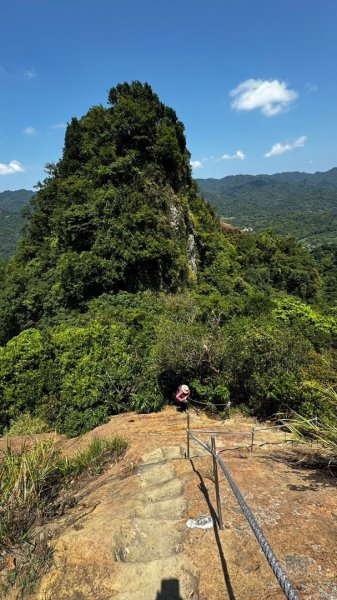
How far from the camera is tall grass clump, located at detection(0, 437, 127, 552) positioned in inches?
179

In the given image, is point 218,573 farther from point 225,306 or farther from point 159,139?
point 159,139

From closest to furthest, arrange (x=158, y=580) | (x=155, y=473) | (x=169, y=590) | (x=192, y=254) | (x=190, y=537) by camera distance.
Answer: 1. (x=169, y=590)
2. (x=158, y=580)
3. (x=190, y=537)
4. (x=155, y=473)
5. (x=192, y=254)

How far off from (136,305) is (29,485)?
15.2 metres

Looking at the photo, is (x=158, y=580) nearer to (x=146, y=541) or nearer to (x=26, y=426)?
(x=146, y=541)

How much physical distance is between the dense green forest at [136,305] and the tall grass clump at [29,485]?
191 inches

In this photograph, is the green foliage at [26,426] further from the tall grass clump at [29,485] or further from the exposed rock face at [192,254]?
the exposed rock face at [192,254]

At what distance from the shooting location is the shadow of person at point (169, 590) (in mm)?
3461

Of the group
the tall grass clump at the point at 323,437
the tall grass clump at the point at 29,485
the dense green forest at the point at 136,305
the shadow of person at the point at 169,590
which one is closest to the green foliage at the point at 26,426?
the dense green forest at the point at 136,305

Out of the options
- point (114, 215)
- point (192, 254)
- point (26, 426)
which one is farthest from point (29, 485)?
point (192, 254)

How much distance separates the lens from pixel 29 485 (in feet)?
16.6

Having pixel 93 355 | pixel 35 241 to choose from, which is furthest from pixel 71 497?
pixel 35 241

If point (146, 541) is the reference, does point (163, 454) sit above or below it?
below

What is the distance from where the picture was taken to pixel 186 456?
21.4ft

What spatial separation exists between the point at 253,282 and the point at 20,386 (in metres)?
28.8
